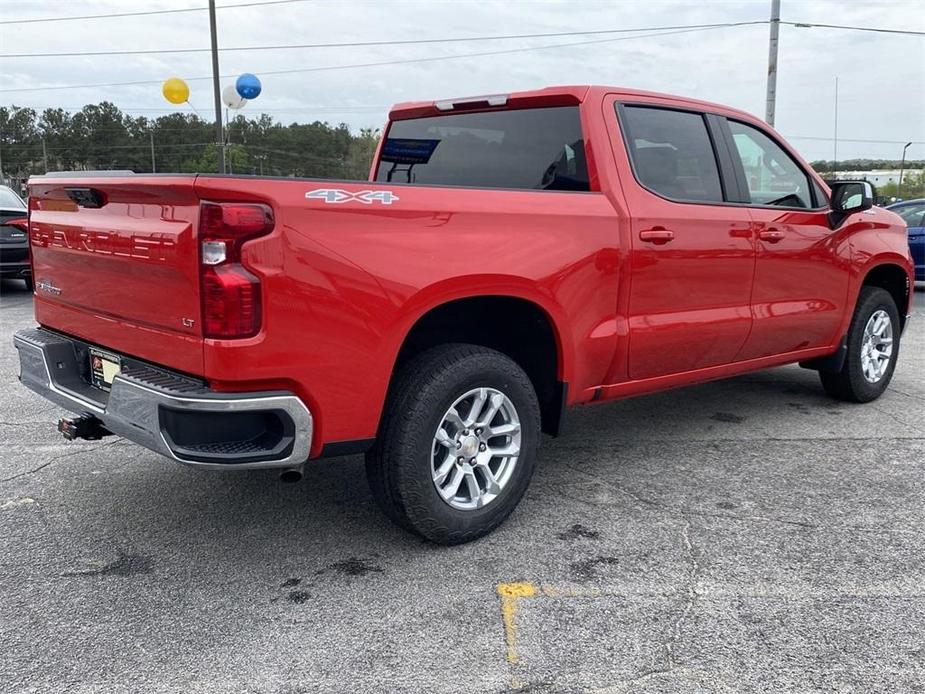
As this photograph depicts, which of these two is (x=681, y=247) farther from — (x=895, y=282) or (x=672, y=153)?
(x=895, y=282)

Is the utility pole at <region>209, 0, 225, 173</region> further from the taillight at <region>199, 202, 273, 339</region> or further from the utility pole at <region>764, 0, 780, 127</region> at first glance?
the taillight at <region>199, 202, 273, 339</region>

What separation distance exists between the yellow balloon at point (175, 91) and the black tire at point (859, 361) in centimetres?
1741

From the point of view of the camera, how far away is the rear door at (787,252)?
15.3 ft

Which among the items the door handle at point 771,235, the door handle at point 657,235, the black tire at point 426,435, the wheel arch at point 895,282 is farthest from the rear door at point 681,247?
the wheel arch at point 895,282

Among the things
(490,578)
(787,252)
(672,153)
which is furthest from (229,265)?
(787,252)

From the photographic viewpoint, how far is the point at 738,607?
296 cm

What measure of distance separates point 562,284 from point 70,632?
2.23 m

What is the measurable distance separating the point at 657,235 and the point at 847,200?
1.83 meters

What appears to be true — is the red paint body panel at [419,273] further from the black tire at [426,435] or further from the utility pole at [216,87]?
the utility pole at [216,87]

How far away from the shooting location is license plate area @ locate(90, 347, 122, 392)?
3236 millimetres

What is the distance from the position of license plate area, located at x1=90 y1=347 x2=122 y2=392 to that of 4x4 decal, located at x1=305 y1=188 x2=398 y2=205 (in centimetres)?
106

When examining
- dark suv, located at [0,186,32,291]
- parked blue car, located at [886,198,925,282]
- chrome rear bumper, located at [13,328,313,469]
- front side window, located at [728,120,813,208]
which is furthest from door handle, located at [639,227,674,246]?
dark suv, located at [0,186,32,291]

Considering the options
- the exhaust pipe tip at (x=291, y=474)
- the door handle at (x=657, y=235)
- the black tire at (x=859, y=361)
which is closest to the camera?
the exhaust pipe tip at (x=291, y=474)

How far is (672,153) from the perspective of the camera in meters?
4.27
